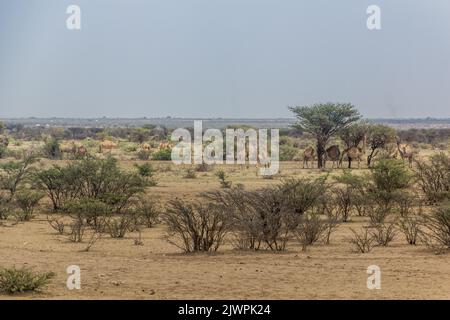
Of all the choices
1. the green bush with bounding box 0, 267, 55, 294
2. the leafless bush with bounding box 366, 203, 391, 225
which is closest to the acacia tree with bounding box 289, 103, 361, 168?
the leafless bush with bounding box 366, 203, 391, 225

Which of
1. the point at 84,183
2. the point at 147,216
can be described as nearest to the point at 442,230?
the point at 147,216

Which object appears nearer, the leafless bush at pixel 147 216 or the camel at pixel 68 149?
the leafless bush at pixel 147 216

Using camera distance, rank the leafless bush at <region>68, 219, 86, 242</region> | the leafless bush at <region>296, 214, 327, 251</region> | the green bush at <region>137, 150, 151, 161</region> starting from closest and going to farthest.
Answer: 1. the leafless bush at <region>296, 214, 327, 251</region>
2. the leafless bush at <region>68, 219, 86, 242</region>
3. the green bush at <region>137, 150, 151, 161</region>

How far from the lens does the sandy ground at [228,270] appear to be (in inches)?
414

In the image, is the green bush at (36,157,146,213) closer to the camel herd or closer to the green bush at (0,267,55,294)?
the green bush at (0,267,55,294)

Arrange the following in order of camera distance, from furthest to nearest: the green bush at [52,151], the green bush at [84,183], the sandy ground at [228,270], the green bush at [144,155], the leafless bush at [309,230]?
the green bush at [144,155]
the green bush at [52,151]
the green bush at [84,183]
the leafless bush at [309,230]
the sandy ground at [228,270]

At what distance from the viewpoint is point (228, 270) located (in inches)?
483

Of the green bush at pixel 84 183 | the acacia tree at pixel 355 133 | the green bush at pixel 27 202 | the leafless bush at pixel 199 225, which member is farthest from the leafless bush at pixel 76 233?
the acacia tree at pixel 355 133

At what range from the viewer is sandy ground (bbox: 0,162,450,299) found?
1052 centimetres

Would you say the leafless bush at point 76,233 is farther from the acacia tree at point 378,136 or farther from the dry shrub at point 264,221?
the acacia tree at point 378,136

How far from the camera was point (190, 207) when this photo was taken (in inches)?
580

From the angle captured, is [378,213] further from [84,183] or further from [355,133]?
[355,133]
